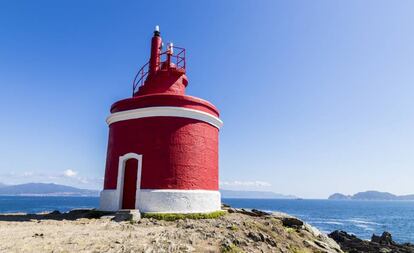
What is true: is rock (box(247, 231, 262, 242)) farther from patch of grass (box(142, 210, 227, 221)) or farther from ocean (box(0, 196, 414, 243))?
ocean (box(0, 196, 414, 243))

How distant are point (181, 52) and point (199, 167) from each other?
6.22 metres

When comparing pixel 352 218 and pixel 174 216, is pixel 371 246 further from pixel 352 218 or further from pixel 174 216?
pixel 352 218

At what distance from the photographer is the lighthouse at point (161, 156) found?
42.7 feet

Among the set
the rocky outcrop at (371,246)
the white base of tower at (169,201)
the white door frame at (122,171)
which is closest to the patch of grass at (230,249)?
the white base of tower at (169,201)

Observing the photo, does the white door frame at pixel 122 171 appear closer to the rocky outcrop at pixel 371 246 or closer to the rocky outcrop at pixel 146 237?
the rocky outcrop at pixel 146 237

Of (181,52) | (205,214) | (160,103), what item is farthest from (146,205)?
(181,52)

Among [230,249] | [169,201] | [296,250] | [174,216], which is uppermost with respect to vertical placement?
[169,201]

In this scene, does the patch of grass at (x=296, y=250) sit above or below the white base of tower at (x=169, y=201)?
below

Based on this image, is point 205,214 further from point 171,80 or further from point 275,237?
point 171,80

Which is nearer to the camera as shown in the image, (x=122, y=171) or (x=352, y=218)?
(x=122, y=171)

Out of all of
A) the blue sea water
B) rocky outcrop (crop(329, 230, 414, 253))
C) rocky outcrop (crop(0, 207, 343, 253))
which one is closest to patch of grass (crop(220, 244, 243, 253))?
rocky outcrop (crop(0, 207, 343, 253))

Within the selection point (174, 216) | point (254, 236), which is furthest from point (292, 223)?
point (174, 216)

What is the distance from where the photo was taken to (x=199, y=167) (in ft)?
45.6

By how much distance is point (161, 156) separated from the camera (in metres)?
13.3
